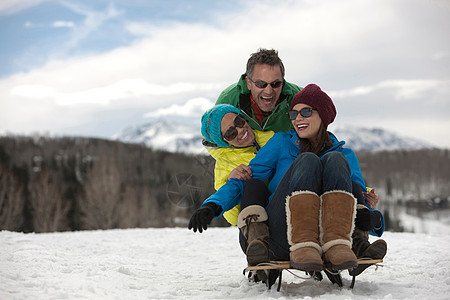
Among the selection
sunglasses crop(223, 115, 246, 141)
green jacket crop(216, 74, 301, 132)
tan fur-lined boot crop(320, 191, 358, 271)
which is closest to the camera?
tan fur-lined boot crop(320, 191, 358, 271)

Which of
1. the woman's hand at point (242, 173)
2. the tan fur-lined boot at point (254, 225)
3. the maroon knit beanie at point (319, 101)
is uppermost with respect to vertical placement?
the maroon knit beanie at point (319, 101)

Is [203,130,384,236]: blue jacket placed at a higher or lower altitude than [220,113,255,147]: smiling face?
lower

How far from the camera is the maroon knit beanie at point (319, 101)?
3156 millimetres

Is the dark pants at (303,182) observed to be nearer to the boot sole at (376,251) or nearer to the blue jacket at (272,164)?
the blue jacket at (272,164)

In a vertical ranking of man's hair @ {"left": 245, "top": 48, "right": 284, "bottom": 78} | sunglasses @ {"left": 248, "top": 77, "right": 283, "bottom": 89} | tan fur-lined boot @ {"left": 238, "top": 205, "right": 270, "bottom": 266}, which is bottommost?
tan fur-lined boot @ {"left": 238, "top": 205, "right": 270, "bottom": 266}

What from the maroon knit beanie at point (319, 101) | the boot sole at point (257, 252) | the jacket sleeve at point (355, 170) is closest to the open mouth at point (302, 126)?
the maroon knit beanie at point (319, 101)

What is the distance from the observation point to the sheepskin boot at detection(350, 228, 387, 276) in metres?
2.77

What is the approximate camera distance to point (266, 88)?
13.2 ft

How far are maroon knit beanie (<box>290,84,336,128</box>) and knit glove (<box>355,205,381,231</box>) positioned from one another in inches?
28.1

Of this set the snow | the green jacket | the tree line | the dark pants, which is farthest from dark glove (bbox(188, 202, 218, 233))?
the tree line

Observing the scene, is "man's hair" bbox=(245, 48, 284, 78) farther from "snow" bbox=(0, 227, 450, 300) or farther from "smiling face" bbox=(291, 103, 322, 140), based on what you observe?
"snow" bbox=(0, 227, 450, 300)

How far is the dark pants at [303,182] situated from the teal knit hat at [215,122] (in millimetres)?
961

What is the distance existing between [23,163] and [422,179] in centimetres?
8672

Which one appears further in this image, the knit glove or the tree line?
the tree line
